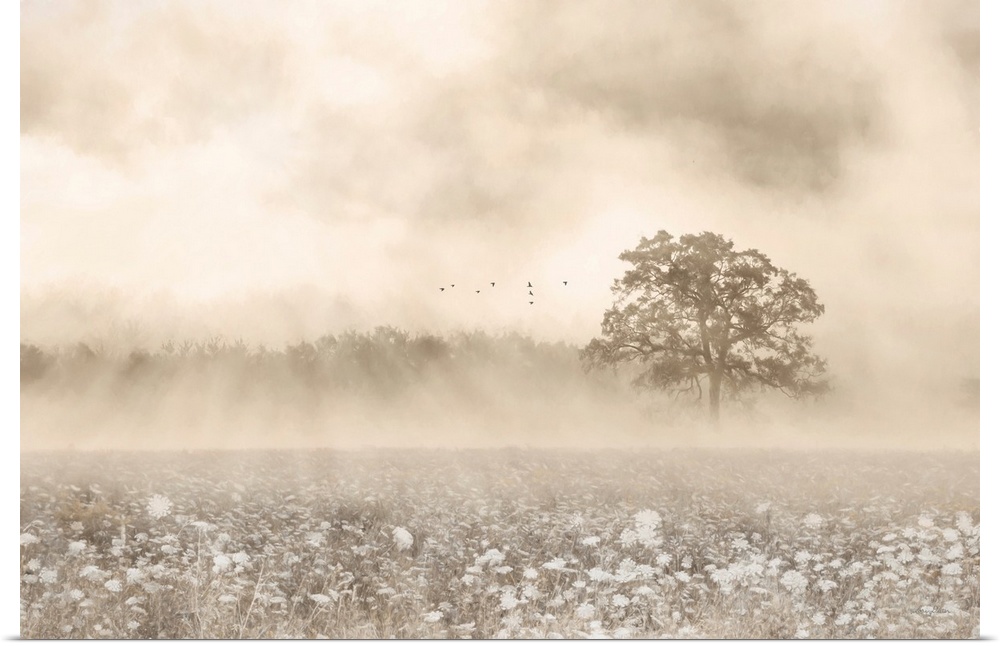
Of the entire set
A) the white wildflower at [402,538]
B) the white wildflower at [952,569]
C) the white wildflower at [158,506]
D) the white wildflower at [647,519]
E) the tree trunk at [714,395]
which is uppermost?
the tree trunk at [714,395]

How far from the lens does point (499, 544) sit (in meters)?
7.32

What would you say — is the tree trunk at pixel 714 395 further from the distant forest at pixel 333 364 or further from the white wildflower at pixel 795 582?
the white wildflower at pixel 795 582

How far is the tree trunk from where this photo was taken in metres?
7.58

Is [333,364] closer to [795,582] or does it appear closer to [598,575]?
[598,575]

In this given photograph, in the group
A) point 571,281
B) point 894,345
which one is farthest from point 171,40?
point 894,345

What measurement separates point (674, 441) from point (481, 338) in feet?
6.81

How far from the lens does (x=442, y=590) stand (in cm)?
718

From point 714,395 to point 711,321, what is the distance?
72cm

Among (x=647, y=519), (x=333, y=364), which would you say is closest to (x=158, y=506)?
(x=333, y=364)

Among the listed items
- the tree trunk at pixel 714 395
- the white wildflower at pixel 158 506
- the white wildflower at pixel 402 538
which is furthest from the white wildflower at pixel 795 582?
the white wildflower at pixel 158 506

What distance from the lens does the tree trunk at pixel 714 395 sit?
7.58 m

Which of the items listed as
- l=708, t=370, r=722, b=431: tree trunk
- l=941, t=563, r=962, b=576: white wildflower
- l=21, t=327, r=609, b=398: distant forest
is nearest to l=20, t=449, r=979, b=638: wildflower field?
l=941, t=563, r=962, b=576: white wildflower

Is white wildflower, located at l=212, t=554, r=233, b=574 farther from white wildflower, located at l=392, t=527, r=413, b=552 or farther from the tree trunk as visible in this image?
the tree trunk
